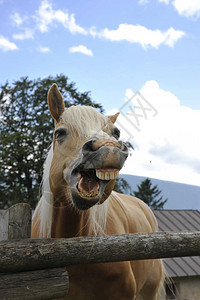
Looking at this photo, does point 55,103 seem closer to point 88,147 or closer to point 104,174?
point 88,147

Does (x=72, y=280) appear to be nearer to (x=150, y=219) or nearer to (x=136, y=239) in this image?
(x=136, y=239)

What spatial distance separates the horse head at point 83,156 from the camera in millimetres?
1914

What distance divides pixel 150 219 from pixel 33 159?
1455 centimetres

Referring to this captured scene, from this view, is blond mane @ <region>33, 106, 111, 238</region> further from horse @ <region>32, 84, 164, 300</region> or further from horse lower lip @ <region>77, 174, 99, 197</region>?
horse lower lip @ <region>77, 174, 99, 197</region>

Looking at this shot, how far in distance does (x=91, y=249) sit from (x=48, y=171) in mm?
908

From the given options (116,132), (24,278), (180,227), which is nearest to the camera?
(24,278)

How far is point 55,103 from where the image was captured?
8.53ft

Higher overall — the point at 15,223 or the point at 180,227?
the point at 15,223

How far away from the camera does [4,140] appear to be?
18.4m

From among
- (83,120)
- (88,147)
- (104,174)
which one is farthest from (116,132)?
(104,174)

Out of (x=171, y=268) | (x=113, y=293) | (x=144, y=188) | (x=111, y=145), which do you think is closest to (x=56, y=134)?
(x=111, y=145)

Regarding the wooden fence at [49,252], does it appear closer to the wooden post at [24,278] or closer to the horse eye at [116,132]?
the wooden post at [24,278]

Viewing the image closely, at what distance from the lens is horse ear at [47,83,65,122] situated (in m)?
2.58

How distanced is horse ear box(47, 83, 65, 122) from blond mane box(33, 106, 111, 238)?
3.3 inches
